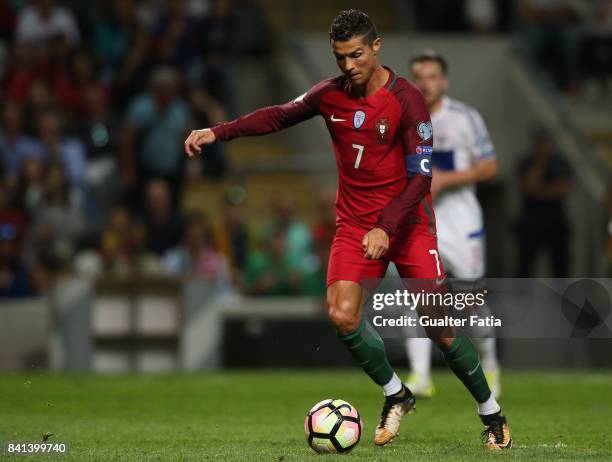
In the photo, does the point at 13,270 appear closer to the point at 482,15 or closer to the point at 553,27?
the point at 482,15

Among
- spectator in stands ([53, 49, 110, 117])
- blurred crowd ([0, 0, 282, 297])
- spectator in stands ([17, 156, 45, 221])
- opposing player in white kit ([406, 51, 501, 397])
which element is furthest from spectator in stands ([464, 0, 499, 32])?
opposing player in white kit ([406, 51, 501, 397])

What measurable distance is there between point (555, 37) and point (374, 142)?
45.0 feet

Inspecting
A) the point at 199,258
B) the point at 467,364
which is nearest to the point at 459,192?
the point at 467,364

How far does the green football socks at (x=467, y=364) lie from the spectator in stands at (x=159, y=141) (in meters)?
9.82

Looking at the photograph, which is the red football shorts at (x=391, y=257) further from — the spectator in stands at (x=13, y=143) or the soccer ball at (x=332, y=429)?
the spectator in stands at (x=13, y=143)

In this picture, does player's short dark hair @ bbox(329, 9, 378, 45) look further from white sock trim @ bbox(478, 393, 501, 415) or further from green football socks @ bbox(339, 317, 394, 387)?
white sock trim @ bbox(478, 393, 501, 415)

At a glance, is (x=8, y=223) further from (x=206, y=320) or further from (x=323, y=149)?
(x=323, y=149)

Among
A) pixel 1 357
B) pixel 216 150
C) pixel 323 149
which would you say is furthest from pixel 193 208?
pixel 1 357

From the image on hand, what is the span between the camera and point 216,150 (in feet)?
59.9

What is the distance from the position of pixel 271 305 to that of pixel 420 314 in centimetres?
781

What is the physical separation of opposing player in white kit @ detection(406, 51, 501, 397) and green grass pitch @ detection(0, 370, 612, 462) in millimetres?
432

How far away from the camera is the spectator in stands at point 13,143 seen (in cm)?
1712

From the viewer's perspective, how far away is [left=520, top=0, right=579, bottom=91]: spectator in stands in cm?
2095

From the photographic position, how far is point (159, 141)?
17531mm
